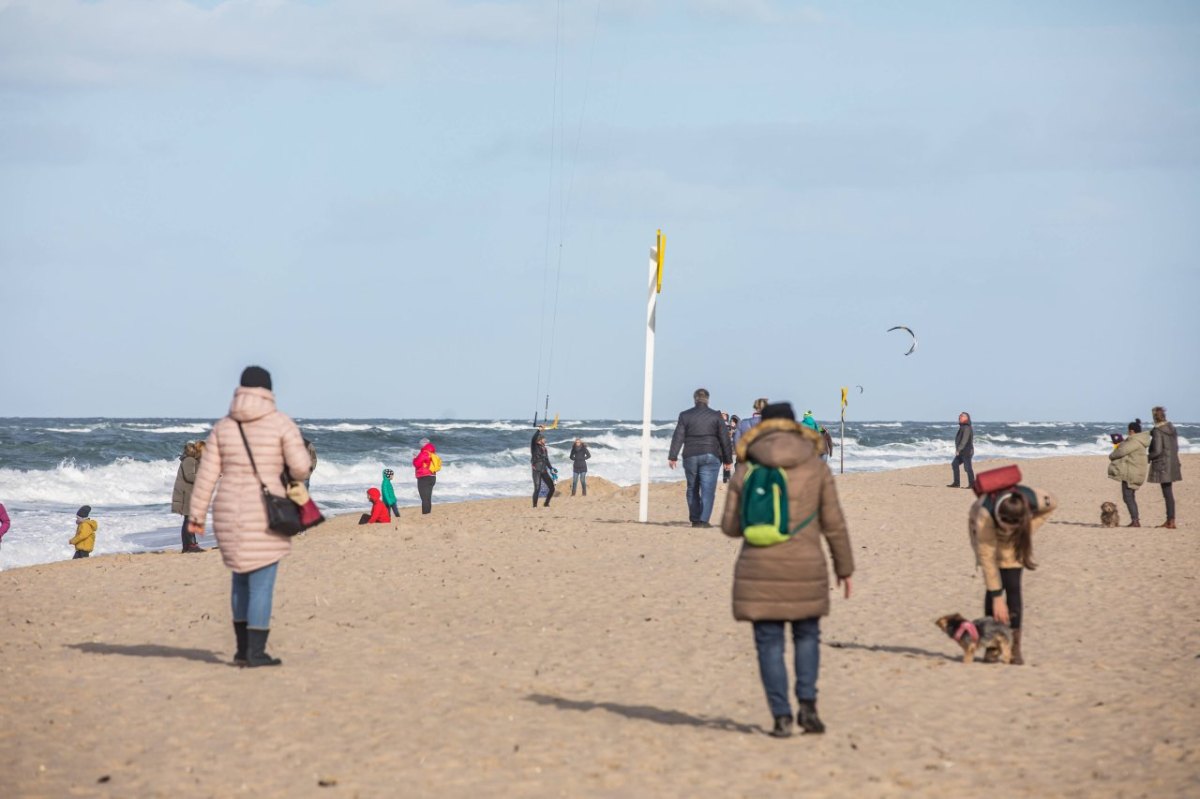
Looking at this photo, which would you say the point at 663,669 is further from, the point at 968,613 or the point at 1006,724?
the point at 968,613

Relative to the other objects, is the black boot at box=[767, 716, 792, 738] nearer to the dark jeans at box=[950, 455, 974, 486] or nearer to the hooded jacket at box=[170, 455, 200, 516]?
the hooded jacket at box=[170, 455, 200, 516]

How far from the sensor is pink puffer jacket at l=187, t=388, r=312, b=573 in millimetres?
8633

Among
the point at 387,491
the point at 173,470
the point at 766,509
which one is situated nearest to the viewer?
the point at 766,509

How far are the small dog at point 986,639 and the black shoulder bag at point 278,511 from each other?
15.2 feet

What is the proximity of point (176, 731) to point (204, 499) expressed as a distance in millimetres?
1867

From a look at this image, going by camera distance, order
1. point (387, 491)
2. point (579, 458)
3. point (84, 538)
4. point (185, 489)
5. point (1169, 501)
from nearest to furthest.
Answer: point (185, 489), point (1169, 501), point (84, 538), point (387, 491), point (579, 458)

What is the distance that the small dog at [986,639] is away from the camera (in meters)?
9.40

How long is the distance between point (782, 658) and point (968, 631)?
3.11m

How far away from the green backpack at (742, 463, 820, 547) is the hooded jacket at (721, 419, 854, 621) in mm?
40

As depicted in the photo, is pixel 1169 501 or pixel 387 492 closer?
pixel 1169 501

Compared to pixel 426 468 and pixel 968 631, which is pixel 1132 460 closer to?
pixel 968 631

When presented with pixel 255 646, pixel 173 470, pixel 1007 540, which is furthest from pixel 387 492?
pixel 173 470

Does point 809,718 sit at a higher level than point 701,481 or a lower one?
lower

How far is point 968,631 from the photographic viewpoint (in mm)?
9492
